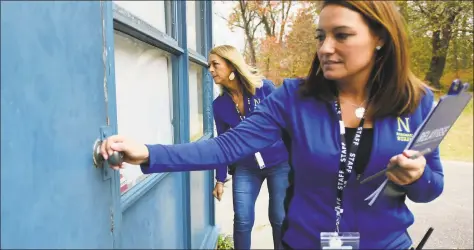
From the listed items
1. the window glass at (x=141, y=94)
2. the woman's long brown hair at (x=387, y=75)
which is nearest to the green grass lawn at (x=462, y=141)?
the window glass at (x=141, y=94)

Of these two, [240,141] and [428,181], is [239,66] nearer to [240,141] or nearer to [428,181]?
[240,141]

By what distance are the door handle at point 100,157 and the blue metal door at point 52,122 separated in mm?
19

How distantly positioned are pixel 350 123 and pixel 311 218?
13.1 inches

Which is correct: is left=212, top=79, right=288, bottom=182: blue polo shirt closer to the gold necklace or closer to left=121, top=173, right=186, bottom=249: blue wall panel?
left=121, top=173, right=186, bottom=249: blue wall panel

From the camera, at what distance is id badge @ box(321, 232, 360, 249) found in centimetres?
120

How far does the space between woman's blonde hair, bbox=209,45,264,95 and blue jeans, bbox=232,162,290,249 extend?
0.56m

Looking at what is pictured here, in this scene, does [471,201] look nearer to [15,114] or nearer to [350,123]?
[350,123]

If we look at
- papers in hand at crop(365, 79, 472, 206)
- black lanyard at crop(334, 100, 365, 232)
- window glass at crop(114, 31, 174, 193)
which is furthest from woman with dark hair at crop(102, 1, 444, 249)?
window glass at crop(114, 31, 174, 193)

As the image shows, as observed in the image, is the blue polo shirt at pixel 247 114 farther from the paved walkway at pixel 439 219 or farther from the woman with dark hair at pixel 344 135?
the woman with dark hair at pixel 344 135

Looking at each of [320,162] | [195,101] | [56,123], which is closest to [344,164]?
[320,162]

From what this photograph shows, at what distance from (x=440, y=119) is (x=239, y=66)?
1643 mm

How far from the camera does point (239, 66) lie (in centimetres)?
255

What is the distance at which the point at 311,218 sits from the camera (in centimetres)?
127

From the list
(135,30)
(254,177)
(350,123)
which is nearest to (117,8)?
(135,30)
